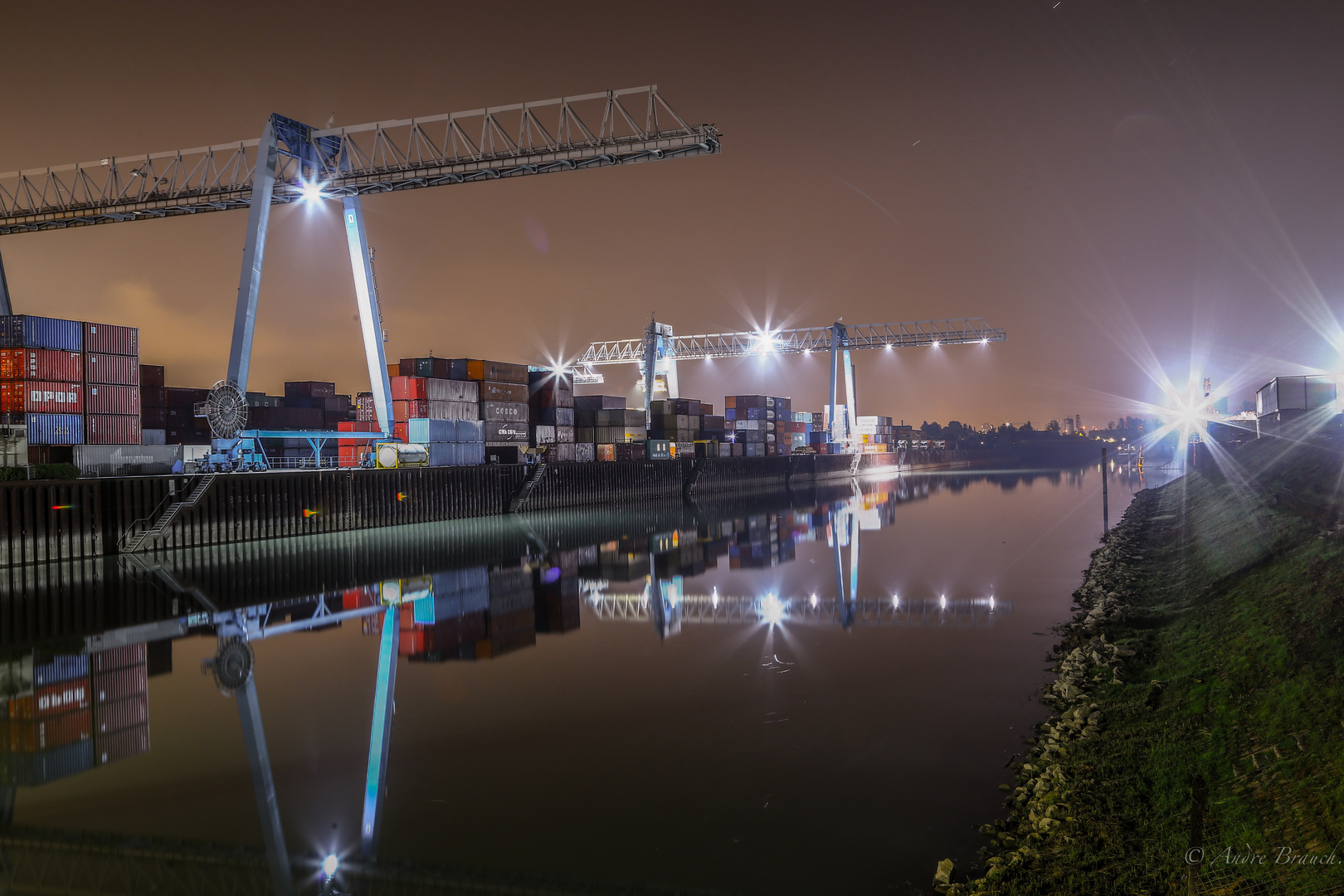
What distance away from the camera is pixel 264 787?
905 cm

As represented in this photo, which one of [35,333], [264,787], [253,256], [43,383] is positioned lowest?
[264,787]

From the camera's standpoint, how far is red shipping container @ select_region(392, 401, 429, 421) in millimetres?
42656

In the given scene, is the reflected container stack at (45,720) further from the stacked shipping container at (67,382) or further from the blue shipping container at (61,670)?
the stacked shipping container at (67,382)

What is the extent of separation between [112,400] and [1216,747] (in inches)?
1411

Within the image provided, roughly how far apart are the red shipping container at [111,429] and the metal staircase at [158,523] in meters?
4.86

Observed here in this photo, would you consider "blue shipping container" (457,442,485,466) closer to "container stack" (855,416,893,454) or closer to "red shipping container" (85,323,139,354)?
"red shipping container" (85,323,139,354)

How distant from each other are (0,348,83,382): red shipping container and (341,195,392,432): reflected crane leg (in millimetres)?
12254

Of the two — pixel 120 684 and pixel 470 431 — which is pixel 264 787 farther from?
pixel 470 431

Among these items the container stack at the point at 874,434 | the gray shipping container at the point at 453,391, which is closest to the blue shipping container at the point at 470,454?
the gray shipping container at the point at 453,391

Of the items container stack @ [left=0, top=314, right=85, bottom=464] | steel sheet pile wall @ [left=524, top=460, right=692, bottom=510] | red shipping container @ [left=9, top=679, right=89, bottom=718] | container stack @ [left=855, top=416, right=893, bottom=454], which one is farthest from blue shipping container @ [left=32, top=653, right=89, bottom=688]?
container stack @ [left=855, top=416, right=893, bottom=454]

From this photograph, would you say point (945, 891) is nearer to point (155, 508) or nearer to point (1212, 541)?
point (1212, 541)

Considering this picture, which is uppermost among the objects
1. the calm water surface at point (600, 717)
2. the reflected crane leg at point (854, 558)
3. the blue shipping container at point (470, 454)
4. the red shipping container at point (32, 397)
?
the red shipping container at point (32, 397)

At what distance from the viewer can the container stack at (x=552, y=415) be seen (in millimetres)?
53281

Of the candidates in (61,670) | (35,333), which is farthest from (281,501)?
(61,670)
